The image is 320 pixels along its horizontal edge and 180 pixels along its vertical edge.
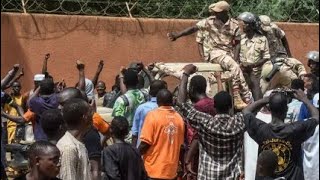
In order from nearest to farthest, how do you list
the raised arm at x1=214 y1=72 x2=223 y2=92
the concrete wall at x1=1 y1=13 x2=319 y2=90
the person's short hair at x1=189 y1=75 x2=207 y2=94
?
the person's short hair at x1=189 y1=75 x2=207 y2=94, the raised arm at x1=214 y1=72 x2=223 y2=92, the concrete wall at x1=1 y1=13 x2=319 y2=90

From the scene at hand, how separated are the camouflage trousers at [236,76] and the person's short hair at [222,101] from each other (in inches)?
132

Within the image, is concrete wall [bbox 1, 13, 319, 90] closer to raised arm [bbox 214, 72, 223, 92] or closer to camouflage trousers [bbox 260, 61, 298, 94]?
camouflage trousers [bbox 260, 61, 298, 94]

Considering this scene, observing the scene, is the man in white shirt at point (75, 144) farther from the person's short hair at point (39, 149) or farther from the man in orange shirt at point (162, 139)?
the man in orange shirt at point (162, 139)

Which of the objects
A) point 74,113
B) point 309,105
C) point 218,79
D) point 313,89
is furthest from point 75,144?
point 218,79

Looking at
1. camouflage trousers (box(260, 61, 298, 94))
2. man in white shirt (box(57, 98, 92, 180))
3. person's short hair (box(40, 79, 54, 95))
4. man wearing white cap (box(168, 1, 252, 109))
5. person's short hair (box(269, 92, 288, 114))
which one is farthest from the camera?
man wearing white cap (box(168, 1, 252, 109))

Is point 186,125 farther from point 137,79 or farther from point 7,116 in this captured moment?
point 7,116

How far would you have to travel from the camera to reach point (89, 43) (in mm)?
13711

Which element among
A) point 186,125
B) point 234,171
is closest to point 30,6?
point 186,125

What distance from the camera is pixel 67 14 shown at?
13.7 meters

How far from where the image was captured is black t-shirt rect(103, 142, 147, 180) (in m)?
7.06

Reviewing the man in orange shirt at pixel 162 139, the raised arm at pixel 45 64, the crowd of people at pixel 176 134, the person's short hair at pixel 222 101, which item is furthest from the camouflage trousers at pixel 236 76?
the person's short hair at pixel 222 101

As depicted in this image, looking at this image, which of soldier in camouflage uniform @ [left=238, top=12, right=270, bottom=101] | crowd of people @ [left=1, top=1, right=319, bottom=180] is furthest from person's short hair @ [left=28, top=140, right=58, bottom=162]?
soldier in camouflage uniform @ [left=238, top=12, right=270, bottom=101]

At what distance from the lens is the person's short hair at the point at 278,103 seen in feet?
22.5

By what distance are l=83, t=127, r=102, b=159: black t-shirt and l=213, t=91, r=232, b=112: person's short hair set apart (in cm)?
108
